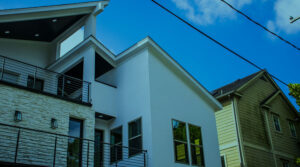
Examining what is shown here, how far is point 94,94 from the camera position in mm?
14859

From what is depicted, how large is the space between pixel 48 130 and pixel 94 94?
2822 millimetres

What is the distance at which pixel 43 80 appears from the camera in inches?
699

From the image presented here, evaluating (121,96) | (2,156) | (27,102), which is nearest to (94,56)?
(121,96)

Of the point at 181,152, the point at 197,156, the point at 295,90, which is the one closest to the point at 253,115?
the point at 295,90

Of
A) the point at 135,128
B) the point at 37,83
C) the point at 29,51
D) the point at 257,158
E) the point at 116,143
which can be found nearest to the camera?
the point at 135,128

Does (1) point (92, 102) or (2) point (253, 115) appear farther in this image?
(2) point (253, 115)

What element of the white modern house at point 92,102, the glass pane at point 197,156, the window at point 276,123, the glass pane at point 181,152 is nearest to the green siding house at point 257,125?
the window at point 276,123

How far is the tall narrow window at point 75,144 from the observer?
12.9 meters

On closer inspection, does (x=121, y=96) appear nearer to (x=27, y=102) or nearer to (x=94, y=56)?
(x=94, y=56)

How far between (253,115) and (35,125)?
46.6 ft

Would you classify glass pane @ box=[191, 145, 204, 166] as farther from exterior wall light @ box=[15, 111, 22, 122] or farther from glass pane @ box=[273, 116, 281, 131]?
glass pane @ box=[273, 116, 281, 131]

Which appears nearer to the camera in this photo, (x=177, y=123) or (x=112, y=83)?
(x=177, y=123)

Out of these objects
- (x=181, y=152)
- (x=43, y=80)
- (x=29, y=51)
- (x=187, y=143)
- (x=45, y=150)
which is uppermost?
(x=29, y=51)

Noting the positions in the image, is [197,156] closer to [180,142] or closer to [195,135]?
[195,135]
